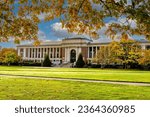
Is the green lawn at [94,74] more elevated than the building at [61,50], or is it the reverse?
the building at [61,50]

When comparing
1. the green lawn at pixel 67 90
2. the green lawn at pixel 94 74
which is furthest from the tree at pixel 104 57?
the green lawn at pixel 67 90

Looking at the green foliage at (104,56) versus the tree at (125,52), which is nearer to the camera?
the tree at (125,52)

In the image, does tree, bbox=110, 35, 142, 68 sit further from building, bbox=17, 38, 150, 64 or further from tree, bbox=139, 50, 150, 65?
building, bbox=17, 38, 150, 64

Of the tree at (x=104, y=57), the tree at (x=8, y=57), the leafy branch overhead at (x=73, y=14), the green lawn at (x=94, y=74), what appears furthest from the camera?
the tree at (x=8, y=57)

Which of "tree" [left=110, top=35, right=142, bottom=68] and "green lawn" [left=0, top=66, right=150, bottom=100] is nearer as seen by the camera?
"green lawn" [left=0, top=66, right=150, bottom=100]

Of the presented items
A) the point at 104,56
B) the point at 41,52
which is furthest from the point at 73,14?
the point at 41,52

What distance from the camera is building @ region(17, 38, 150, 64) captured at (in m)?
122

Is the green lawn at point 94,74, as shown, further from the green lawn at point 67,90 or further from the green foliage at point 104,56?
the green foliage at point 104,56

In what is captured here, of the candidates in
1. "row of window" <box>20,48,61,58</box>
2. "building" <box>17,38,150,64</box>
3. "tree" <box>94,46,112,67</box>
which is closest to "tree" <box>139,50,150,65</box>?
"tree" <box>94,46,112,67</box>

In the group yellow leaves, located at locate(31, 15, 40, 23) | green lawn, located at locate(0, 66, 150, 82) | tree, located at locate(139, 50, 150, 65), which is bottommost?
green lawn, located at locate(0, 66, 150, 82)

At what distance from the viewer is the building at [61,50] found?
400ft

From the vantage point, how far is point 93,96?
14.5 m

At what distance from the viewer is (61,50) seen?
128625mm

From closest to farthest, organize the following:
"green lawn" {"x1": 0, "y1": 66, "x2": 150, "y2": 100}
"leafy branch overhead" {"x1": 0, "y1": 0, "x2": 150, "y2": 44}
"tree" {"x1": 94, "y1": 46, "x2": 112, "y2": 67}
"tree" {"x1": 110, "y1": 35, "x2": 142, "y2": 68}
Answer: "leafy branch overhead" {"x1": 0, "y1": 0, "x2": 150, "y2": 44}, "green lawn" {"x1": 0, "y1": 66, "x2": 150, "y2": 100}, "tree" {"x1": 110, "y1": 35, "x2": 142, "y2": 68}, "tree" {"x1": 94, "y1": 46, "x2": 112, "y2": 67}
